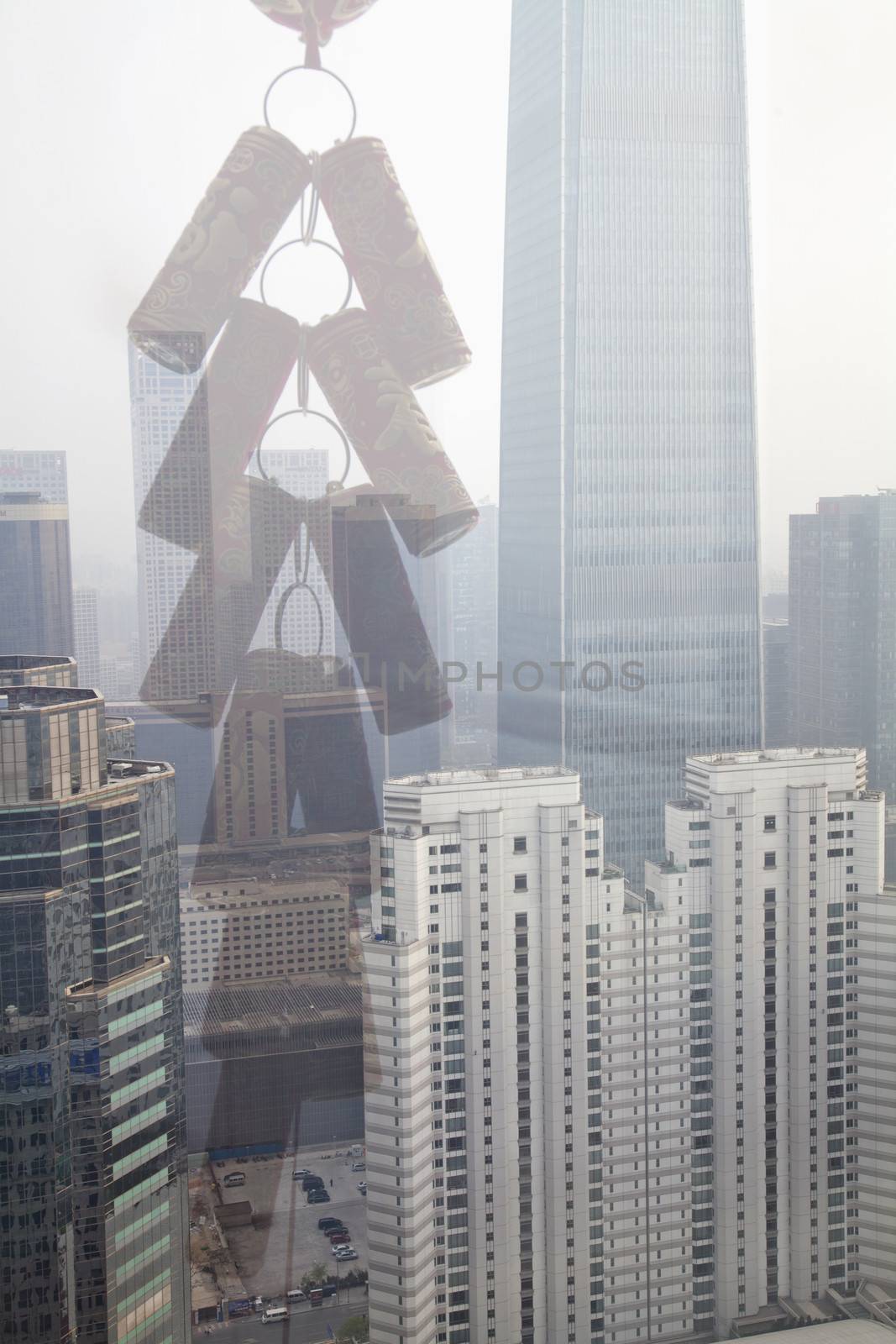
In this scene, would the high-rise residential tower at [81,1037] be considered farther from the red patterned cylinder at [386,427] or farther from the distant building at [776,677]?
the distant building at [776,677]

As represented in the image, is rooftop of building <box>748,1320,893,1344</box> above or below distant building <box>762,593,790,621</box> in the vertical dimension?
below

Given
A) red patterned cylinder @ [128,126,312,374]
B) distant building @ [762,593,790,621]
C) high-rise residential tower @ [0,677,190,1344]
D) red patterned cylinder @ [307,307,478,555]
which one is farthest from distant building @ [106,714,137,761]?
distant building @ [762,593,790,621]

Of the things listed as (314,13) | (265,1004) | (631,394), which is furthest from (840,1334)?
(314,13)

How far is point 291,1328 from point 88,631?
2796 millimetres

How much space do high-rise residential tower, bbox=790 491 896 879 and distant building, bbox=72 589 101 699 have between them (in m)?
3.41

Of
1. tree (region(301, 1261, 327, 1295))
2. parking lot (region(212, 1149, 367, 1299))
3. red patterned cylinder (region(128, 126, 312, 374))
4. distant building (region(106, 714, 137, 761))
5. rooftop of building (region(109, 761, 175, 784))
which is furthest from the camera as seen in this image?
parking lot (region(212, 1149, 367, 1299))

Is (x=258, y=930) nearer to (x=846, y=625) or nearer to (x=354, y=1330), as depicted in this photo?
(x=354, y=1330)

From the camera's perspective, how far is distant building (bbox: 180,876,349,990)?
6445 millimetres

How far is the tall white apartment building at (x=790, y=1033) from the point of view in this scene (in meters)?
4.88

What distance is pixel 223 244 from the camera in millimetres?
5250

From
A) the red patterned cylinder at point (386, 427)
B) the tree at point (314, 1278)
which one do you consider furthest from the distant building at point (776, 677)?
the tree at point (314, 1278)

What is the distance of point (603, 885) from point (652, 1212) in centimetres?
122

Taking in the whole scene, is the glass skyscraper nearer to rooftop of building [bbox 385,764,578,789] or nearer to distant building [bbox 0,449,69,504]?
rooftop of building [bbox 385,764,578,789]

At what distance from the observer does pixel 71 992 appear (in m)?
3.16
